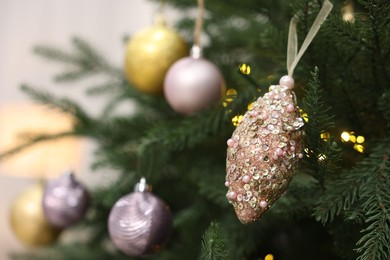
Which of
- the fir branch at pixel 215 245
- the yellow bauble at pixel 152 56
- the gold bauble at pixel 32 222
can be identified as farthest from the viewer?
the gold bauble at pixel 32 222

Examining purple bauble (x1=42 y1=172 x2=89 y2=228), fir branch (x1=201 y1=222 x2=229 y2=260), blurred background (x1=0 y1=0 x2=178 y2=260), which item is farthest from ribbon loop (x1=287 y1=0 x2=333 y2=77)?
blurred background (x1=0 y1=0 x2=178 y2=260)

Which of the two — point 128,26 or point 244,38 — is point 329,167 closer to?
point 244,38

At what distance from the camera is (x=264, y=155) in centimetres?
Answer: 33

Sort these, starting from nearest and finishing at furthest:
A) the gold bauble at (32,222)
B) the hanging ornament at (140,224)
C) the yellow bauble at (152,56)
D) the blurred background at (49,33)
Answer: the hanging ornament at (140,224), the yellow bauble at (152,56), the gold bauble at (32,222), the blurred background at (49,33)

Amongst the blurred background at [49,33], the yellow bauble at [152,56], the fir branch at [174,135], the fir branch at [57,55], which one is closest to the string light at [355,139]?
the fir branch at [174,135]

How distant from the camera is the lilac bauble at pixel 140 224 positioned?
0.44m

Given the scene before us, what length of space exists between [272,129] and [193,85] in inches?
7.2

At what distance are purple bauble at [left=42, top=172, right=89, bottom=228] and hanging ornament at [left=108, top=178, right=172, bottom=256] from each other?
17 cm

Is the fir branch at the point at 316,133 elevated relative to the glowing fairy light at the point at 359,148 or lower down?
elevated

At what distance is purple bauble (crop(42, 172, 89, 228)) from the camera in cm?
59

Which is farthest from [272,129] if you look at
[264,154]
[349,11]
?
[349,11]

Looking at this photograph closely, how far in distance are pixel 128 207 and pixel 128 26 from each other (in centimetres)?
119

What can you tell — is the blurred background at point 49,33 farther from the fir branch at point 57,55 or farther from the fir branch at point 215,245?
the fir branch at point 215,245

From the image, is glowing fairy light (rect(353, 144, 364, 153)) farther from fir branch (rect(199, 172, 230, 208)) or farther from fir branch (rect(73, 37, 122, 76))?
fir branch (rect(73, 37, 122, 76))
